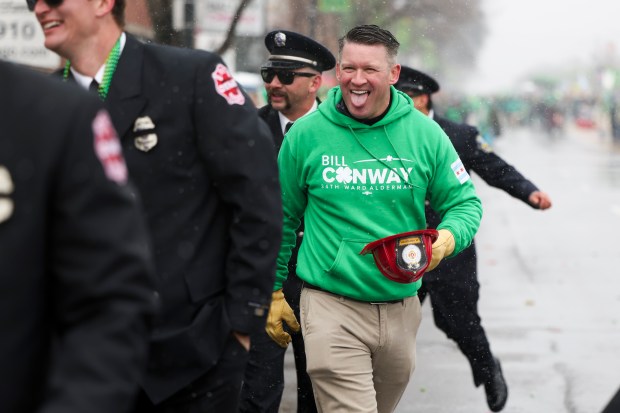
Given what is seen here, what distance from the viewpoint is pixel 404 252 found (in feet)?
13.8

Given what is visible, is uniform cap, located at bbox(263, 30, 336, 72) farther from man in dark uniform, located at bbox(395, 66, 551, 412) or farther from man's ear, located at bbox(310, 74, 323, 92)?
man in dark uniform, located at bbox(395, 66, 551, 412)

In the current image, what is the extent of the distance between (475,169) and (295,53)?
3.92 ft

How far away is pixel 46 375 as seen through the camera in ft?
6.42

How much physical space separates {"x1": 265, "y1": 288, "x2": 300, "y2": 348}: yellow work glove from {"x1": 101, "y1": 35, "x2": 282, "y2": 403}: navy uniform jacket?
3.83 feet

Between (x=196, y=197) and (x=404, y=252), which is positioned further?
(x=404, y=252)

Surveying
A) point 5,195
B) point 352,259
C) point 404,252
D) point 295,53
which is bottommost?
point 352,259

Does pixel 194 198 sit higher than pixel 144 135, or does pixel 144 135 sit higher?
pixel 144 135

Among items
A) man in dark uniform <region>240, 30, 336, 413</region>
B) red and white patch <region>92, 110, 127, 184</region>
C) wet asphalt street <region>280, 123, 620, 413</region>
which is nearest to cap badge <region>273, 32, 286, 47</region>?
man in dark uniform <region>240, 30, 336, 413</region>

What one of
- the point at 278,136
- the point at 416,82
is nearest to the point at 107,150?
the point at 278,136

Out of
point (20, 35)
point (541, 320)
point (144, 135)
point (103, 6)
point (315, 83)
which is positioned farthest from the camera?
point (20, 35)

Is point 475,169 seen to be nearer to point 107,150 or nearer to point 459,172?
point 459,172

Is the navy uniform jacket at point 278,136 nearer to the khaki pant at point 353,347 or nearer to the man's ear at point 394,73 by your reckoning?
the khaki pant at point 353,347

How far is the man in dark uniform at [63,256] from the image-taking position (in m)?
1.86

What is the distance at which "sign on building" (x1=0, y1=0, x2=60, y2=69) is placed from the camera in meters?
11.4
